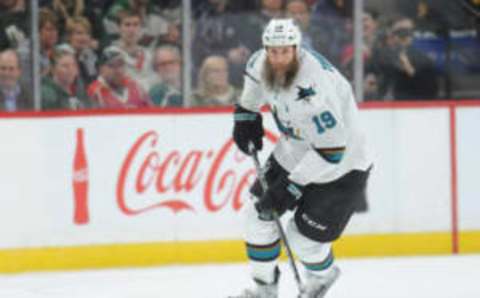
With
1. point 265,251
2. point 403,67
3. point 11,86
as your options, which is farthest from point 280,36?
point 403,67

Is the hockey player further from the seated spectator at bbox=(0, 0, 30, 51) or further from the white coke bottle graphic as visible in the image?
the seated spectator at bbox=(0, 0, 30, 51)

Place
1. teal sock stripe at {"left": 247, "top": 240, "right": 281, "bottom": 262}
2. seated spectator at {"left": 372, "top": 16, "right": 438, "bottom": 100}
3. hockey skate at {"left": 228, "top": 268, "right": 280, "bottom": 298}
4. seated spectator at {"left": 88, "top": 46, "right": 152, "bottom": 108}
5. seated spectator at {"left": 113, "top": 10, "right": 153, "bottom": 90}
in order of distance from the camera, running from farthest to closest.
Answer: seated spectator at {"left": 372, "top": 16, "right": 438, "bottom": 100}
seated spectator at {"left": 113, "top": 10, "right": 153, "bottom": 90}
seated spectator at {"left": 88, "top": 46, "right": 152, "bottom": 108}
hockey skate at {"left": 228, "top": 268, "right": 280, "bottom": 298}
teal sock stripe at {"left": 247, "top": 240, "right": 281, "bottom": 262}

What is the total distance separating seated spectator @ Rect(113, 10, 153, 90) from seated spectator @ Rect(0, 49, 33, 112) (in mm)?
696

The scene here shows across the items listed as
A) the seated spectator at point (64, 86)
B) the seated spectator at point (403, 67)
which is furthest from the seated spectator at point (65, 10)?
the seated spectator at point (403, 67)

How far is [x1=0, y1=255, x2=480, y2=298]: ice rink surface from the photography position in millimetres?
6309

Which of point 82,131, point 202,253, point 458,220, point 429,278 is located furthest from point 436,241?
point 82,131

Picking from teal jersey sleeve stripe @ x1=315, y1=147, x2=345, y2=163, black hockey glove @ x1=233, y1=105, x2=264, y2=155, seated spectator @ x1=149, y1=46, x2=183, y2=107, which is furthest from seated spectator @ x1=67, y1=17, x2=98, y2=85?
teal jersey sleeve stripe @ x1=315, y1=147, x2=345, y2=163

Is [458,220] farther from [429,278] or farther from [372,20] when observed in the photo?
[372,20]

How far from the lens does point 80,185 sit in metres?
7.09

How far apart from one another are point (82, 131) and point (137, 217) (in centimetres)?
54

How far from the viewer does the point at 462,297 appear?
6.14 meters

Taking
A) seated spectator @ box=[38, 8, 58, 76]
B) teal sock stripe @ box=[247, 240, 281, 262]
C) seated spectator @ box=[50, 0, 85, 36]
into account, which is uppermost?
seated spectator @ box=[50, 0, 85, 36]

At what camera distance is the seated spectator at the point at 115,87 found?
28.6 feet

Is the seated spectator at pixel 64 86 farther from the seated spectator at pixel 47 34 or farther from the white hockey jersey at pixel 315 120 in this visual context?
the white hockey jersey at pixel 315 120
